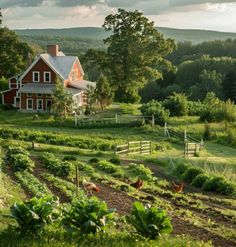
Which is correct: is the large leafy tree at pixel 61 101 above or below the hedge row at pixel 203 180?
above

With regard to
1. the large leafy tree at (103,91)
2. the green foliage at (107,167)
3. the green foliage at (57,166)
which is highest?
the large leafy tree at (103,91)

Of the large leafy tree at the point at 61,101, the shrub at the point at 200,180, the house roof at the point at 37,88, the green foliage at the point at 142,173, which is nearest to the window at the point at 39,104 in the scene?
the house roof at the point at 37,88

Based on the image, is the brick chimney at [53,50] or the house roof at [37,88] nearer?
the house roof at [37,88]

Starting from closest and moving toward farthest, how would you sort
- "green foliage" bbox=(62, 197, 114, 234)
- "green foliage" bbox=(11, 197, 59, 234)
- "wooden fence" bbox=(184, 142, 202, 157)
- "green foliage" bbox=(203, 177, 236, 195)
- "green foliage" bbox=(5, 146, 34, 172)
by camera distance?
"green foliage" bbox=(11, 197, 59, 234) → "green foliage" bbox=(62, 197, 114, 234) → "green foliage" bbox=(5, 146, 34, 172) → "green foliage" bbox=(203, 177, 236, 195) → "wooden fence" bbox=(184, 142, 202, 157)

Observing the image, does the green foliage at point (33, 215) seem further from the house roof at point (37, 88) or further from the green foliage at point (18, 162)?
the house roof at point (37, 88)

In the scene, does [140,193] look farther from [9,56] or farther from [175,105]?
[9,56]

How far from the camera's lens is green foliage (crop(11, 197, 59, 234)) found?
1124cm

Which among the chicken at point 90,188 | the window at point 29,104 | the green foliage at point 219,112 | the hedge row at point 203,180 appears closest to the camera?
Result: the chicken at point 90,188

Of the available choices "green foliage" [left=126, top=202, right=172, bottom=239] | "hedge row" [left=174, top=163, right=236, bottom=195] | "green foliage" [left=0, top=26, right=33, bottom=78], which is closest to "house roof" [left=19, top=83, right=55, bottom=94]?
"green foliage" [left=0, top=26, right=33, bottom=78]

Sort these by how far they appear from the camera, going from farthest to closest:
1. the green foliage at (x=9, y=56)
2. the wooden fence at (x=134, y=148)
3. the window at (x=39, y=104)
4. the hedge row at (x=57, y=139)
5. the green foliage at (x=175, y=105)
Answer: the green foliage at (x=9, y=56) → the window at (x=39, y=104) → the green foliage at (x=175, y=105) → the hedge row at (x=57, y=139) → the wooden fence at (x=134, y=148)

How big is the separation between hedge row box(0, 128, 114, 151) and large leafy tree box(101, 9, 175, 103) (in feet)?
75.5

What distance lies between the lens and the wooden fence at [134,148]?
111 ft

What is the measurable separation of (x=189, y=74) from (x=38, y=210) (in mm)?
92390

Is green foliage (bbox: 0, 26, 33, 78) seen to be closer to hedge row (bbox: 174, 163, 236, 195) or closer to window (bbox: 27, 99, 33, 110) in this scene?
window (bbox: 27, 99, 33, 110)
